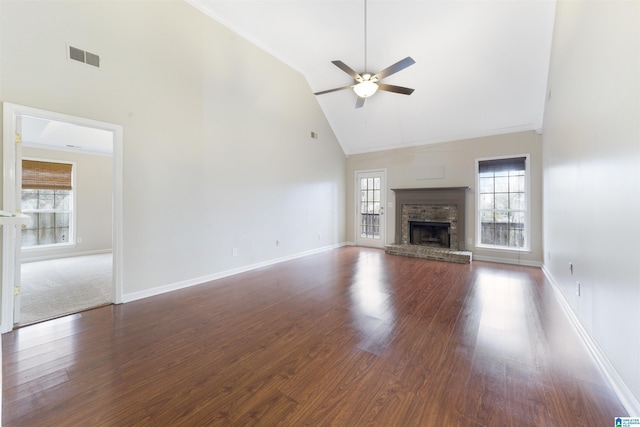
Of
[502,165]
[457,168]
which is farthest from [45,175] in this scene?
[502,165]

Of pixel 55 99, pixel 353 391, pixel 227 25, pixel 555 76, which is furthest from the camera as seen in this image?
pixel 227 25

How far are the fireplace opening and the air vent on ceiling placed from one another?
6.38 m

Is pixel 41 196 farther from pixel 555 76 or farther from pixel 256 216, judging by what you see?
pixel 555 76

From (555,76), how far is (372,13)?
8.84 feet

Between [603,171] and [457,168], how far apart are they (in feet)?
13.7

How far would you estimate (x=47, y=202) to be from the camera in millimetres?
6039

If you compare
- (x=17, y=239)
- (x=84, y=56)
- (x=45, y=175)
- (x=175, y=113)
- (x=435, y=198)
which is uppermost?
(x=84, y=56)

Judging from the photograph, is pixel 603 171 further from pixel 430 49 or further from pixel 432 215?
pixel 432 215

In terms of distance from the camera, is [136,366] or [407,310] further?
[407,310]

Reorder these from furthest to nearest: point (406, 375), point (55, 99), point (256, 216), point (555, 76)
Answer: point (256, 216)
point (555, 76)
point (55, 99)
point (406, 375)

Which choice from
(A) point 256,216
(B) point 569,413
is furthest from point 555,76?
(A) point 256,216

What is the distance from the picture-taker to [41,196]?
5.97 meters

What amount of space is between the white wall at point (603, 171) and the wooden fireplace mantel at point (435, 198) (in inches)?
102

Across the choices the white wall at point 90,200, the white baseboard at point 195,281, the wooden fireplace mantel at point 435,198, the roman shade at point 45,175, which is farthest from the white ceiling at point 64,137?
the wooden fireplace mantel at point 435,198
